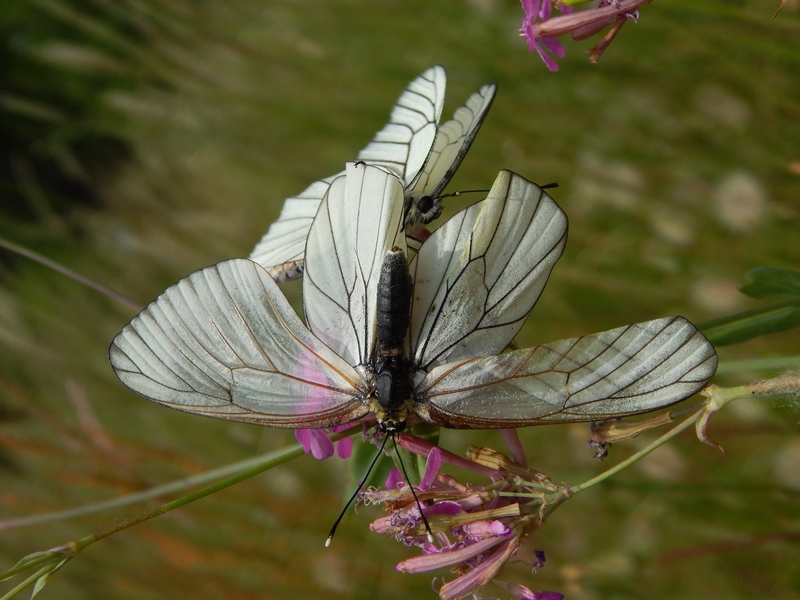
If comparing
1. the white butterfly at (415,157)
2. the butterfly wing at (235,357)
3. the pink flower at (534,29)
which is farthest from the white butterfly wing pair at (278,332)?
the pink flower at (534,29)

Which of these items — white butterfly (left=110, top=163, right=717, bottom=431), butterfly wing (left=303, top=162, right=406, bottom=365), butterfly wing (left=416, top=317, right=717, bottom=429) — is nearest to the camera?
butterfly wing (left=416, top=317, right=717, bottom=429)

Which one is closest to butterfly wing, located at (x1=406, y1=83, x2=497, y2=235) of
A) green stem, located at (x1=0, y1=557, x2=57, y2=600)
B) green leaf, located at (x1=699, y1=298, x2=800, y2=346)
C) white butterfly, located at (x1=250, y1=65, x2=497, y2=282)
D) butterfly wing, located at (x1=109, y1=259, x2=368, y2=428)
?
white butterfly, located at (x1=250, y1=65, x2=497, y2=282)

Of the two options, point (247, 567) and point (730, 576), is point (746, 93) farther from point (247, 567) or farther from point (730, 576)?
point (247, 567)

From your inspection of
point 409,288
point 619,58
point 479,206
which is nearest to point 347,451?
point 409,288

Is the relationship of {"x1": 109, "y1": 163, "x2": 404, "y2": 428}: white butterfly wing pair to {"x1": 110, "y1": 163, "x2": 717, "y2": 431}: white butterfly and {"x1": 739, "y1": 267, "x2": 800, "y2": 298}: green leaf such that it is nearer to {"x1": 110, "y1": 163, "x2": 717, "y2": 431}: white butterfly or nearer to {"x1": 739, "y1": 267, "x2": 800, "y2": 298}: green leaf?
{"x1": 110, "y1": 163, "x2": 717, "y2": 431}: white butterfly

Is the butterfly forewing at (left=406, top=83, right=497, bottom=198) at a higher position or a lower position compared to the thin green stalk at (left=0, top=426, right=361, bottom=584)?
higher

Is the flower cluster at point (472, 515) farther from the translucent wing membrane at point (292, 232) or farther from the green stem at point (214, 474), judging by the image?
the translucent wing membrane at point (292, 232)

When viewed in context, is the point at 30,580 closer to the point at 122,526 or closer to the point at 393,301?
the point at 122,526
